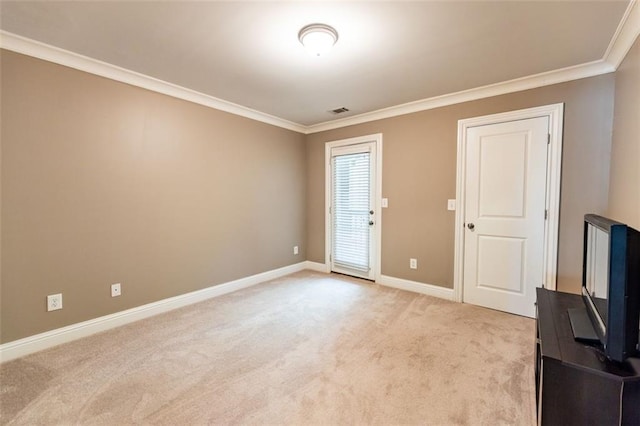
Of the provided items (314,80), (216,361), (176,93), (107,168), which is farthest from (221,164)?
(216,361)

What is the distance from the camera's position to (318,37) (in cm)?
198

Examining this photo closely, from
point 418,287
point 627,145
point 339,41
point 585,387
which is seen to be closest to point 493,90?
point 627,145

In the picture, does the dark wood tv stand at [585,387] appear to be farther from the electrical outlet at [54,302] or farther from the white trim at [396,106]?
the electrical outlet at [54,302]

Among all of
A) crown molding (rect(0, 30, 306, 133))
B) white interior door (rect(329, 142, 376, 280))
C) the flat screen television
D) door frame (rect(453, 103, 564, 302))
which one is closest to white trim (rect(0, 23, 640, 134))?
crown molding (rect(0, 30, 306, 133))

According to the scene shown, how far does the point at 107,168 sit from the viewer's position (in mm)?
2580

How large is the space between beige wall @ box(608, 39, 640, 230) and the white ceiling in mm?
295

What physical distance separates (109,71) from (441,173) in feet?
11.6

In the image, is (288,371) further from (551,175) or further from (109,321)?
(551,175)

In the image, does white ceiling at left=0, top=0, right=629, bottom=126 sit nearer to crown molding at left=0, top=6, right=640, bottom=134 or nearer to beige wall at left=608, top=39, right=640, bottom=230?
crown molding at left=0, top=6, right=640, bottom=134

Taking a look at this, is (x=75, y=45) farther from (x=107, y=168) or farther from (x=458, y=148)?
(x=458, y=148)

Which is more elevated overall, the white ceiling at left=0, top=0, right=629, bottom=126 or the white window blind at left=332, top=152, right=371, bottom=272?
the white ceiling at left=0, top=0, right=629, bottom=126

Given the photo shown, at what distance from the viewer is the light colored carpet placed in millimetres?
1592

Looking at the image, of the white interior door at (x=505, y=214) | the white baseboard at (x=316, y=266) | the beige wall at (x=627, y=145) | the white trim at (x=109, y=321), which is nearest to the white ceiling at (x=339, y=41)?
the beige wall at (x=627, y=145)

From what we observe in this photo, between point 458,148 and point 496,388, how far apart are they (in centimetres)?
238
